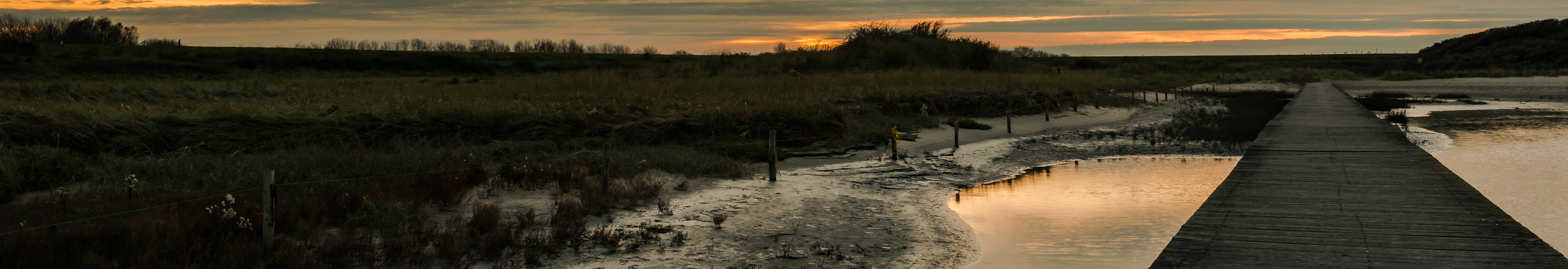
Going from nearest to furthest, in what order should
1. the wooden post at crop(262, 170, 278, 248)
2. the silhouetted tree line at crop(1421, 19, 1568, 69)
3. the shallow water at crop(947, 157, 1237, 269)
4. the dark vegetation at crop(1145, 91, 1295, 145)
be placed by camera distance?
the wooden post at crop(262, 170, 278, 248) < the shallow water at crop(947, 157, 1237, 269) < the dark vegetation at crop(1145, 91, 1295, 145) < the silhouetted tree line at crop(1421, 19, 1568, 69)

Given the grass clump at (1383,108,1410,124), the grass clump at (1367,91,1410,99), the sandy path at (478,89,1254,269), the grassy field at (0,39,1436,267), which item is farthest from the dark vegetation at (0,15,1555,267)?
the grass clump at (1367,91,1410,99)

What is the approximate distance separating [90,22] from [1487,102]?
3392 inches

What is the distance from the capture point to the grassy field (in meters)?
6.31

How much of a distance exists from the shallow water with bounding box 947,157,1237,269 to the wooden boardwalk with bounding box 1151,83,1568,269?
582 mm

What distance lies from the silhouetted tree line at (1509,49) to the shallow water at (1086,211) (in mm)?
69694

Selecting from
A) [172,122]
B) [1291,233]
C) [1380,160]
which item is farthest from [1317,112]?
[172,122]

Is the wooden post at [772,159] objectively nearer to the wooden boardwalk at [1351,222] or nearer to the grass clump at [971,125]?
the wooden boardwalk at [1351,222]

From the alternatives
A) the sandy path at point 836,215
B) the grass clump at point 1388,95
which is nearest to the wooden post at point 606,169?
the sandy path at point 836,215

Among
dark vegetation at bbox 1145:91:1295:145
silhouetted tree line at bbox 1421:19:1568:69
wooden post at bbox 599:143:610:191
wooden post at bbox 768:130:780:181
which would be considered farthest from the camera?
silhouetted tree line at bbox 1421:19:1568:69

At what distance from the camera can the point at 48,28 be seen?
5944cm

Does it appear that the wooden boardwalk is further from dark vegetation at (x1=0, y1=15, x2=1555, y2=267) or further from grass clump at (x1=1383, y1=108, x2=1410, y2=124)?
Result: grass clump at (x1=1383, y1=108, x2=1410, y2=124)

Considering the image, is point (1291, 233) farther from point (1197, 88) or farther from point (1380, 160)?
point (1197, 88)

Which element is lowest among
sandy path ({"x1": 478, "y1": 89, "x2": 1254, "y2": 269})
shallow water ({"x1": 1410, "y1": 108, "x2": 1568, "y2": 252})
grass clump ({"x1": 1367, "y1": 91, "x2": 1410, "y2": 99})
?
shallow water ({"x1": 1410, "y1": 108, "x2": 1568, "y2": 252})

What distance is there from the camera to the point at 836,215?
28.6 feet
